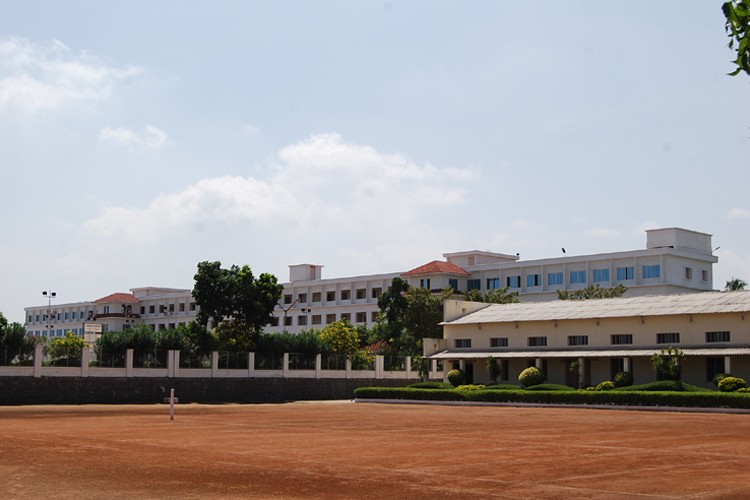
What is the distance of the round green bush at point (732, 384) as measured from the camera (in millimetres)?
48594

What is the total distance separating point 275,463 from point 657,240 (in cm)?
8815

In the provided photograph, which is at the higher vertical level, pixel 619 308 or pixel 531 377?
pixel 619 308

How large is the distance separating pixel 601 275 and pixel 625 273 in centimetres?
301

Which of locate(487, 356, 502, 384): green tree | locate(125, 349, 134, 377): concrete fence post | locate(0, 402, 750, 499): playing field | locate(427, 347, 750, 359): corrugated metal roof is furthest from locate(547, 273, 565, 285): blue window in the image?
locate(0, 402, 750, 499): playing field

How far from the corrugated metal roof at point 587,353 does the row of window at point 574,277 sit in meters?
36.5

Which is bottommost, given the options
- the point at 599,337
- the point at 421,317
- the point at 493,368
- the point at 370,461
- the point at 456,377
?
the point at 456,377

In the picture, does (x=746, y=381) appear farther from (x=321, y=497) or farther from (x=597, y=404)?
(x=321, y=497)

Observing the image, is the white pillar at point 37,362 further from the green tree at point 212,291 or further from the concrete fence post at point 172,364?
the green tree at point 212,291

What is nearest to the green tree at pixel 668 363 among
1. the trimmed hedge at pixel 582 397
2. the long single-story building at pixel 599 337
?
the long single-story building at pixel 599 337

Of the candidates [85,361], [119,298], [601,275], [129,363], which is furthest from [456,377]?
[119,298]

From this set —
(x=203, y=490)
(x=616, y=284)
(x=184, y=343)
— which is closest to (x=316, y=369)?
(x=184, y=343)

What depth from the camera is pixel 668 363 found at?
5341 cm

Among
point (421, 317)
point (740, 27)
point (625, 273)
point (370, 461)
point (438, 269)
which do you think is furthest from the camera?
point (438, 269)

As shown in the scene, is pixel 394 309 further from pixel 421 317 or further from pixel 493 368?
pixel 493 368
